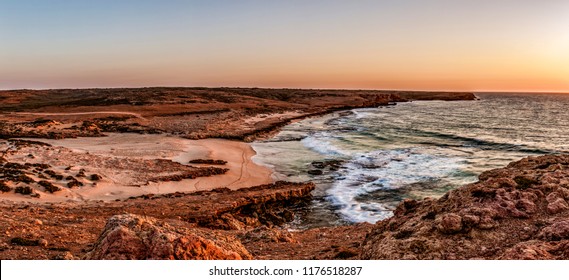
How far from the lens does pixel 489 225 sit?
7555mm

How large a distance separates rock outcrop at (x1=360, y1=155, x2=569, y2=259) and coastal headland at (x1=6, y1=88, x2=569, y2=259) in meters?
0.03

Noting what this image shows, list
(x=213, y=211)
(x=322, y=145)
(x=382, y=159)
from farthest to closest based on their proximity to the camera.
Result: (x=322, y=145), (x=382, y=159), (x=213, y=211)

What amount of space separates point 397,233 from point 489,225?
1.74 m

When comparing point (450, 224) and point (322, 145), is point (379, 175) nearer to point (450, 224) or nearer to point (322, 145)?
point (322, 145)

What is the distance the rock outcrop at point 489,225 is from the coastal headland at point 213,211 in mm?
26

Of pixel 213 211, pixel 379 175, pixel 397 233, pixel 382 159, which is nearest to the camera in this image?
pixel 397 233

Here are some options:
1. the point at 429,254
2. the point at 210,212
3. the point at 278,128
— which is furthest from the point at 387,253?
the point at 278,128

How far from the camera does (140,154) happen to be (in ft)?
102

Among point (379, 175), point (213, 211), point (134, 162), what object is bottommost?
point (379, 175)

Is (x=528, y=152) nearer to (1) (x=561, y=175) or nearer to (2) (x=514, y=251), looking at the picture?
(1) (x=561, y=175)

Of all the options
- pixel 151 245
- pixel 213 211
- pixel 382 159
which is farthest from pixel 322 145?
pixel 151 245

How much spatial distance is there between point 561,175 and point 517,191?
1.63 meters

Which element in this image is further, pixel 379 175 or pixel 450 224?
pixel 379 175

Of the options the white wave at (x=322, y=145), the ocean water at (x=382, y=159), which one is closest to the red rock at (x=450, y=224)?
the ocean water at (x=382, y=159)
